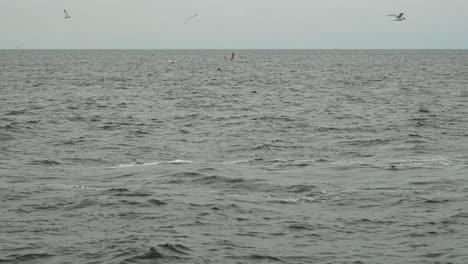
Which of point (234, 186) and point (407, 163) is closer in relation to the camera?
point (234, 186)

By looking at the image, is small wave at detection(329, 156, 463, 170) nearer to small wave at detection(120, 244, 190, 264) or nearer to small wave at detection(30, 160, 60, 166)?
small wave at detection(30, 160, 60, 166)

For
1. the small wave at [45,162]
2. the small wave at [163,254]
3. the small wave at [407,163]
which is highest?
the small wave at [407,163]

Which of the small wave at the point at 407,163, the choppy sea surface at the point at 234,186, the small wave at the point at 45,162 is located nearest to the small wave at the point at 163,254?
the choppy sea surface at the point at 234,186

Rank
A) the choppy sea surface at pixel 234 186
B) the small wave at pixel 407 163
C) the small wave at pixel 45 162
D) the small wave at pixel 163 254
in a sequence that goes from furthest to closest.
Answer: the small wave at pixel 45 162 → the small wave at pixel 407 163 → the choppy sea surface at pixel 234 186 → the small wave at pixel 163 254

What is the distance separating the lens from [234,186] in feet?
70.0

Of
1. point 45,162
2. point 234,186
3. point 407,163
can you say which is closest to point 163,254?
point 234,186

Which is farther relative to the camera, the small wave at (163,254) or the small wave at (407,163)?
the small wave at (407,163)

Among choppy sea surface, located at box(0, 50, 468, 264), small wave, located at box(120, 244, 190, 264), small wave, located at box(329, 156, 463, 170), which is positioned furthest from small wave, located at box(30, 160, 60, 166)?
small wave, located at box(120, 244, 190, 264)

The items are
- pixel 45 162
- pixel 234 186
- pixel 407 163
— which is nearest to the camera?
pixel 234 186

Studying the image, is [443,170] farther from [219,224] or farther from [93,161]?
[93,161]

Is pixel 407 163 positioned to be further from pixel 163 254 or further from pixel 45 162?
pixel 45 162

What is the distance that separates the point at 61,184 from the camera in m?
21.6

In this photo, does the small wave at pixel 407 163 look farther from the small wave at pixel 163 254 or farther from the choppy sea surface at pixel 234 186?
the small wave at pixel 163 254

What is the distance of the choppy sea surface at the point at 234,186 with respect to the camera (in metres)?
15.2
